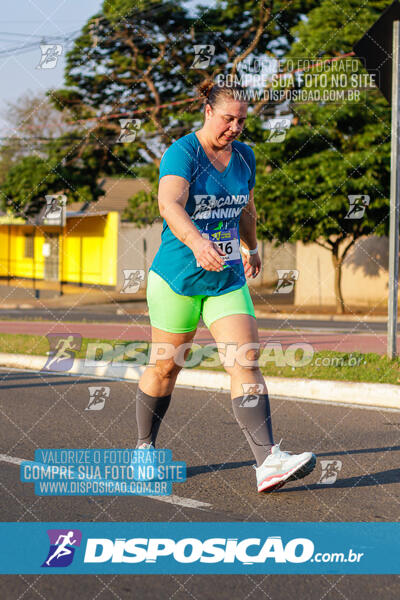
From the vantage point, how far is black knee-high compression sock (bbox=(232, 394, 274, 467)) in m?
4.37

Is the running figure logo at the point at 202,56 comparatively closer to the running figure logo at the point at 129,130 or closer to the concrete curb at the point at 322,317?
the running figure logo at the point at 129,130

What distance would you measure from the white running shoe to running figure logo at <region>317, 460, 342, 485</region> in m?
0.51

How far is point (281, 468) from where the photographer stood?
427cm

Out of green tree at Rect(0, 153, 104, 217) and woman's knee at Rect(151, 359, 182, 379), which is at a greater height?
woman's knee at Rect(151, 359, 182, 379)

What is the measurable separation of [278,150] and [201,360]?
13.2 metres

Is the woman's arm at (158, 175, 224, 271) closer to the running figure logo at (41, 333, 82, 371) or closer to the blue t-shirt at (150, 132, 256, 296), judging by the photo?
the blue t-shirt at (150, 132, 256, 296)

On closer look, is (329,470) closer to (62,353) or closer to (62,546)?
(62,546)

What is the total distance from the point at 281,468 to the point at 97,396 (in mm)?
3830

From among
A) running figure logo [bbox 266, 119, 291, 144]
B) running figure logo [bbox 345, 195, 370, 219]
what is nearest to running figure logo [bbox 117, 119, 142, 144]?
running figure logo [bbox 266, 119, 291, 144]

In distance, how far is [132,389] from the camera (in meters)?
8.45

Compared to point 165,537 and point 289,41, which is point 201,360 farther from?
point 289,41

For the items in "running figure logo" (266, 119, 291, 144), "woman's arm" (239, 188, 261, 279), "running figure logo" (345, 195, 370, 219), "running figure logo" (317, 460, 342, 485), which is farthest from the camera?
"running figure logo" (266, 119, 291, 144)

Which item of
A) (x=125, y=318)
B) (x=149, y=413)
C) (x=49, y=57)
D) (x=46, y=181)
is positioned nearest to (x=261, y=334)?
(x=49, y=57)

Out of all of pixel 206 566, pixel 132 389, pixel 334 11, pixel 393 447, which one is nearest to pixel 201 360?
pixel 132 389
